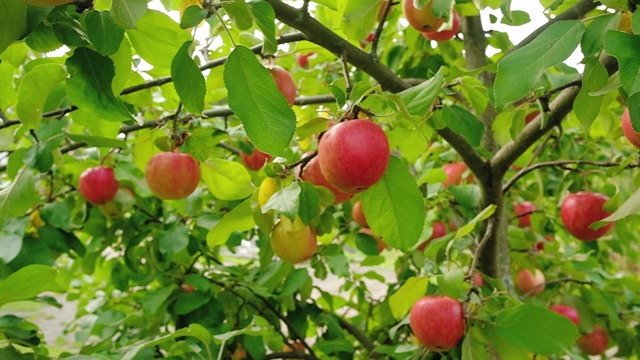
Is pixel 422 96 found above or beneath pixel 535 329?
above

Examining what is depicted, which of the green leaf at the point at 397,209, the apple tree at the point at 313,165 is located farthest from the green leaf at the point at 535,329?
the green leaf at the point at 397,209

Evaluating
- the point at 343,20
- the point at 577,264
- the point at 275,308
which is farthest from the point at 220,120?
the point at 577,264

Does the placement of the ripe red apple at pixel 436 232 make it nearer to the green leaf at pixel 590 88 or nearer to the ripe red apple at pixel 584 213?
the ripe red apple at pixel 584 213

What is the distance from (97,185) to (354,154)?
2.74ft

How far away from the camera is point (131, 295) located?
183 centimetres

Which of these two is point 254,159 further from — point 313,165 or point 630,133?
point 630,133

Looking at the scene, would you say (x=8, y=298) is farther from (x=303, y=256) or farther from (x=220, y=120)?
(x=220, y=120)

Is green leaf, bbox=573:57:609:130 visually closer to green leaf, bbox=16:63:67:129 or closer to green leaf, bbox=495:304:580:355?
green leaf, bbox=495:304:580:355

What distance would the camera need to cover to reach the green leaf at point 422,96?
776 millimetres

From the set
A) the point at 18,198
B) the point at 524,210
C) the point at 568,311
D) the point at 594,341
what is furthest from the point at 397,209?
the point at 594,341

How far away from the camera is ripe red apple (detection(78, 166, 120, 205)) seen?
135cm

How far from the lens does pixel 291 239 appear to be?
0.93 meters

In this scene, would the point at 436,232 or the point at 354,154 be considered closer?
the point at 354,154

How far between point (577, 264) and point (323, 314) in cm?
76
